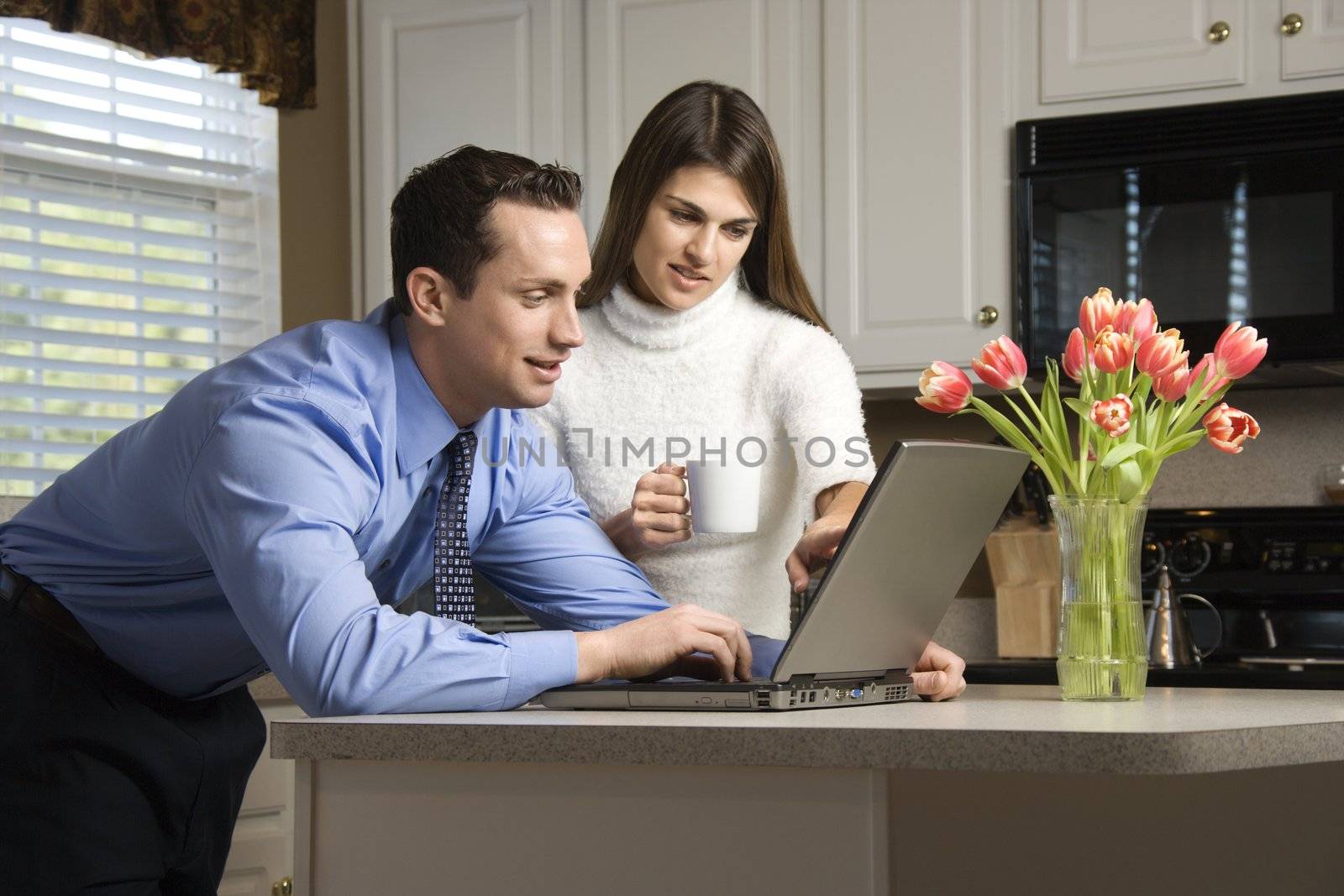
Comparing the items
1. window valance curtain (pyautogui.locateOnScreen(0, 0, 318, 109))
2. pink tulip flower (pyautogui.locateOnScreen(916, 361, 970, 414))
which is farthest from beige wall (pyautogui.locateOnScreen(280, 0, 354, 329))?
pink tulip flower (pyautogui.locateOnScreen(916, 361, 970, 414))

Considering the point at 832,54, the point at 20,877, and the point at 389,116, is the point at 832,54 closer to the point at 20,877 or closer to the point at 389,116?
the point at 389,116

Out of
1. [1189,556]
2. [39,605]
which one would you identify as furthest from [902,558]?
[1189,556]

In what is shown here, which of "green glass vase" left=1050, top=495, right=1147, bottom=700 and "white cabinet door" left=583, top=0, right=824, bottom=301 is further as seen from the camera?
"white cabinet door" left=583, top=0, right=824, bottom=301

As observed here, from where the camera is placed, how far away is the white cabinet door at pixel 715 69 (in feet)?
10.4

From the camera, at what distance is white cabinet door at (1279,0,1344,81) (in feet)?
9.16

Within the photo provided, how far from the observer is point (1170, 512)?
303 centimetres

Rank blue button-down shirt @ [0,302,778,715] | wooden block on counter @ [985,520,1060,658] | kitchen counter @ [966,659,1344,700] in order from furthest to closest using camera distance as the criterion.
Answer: wooden block on counter @ [985,520,1060,658] → kitchen counter @ [966,659,1344,700] → blue button-down shirt @ [0,302,778,715]

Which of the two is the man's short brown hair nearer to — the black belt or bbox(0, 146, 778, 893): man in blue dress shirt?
bbox(0, 146, 778, 893): man in blue dress shirt

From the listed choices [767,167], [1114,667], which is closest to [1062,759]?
[1114,667]

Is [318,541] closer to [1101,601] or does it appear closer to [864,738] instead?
[864,738]

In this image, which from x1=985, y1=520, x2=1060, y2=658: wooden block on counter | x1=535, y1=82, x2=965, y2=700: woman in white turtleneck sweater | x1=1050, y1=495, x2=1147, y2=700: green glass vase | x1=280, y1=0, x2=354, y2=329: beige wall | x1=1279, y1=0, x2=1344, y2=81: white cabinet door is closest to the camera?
x1=1050, y1=495, x2=1147, y2=700: green glass vase

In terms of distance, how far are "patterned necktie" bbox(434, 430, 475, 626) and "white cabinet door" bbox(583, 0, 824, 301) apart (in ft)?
5.43

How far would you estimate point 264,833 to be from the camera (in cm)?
277

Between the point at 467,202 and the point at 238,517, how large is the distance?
464 mm
